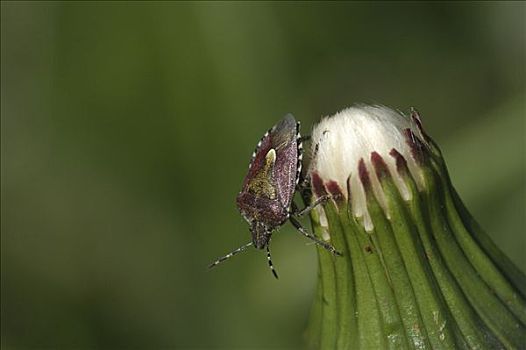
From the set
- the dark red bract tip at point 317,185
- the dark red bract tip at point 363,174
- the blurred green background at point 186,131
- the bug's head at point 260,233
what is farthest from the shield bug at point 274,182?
the blurred green background at point 186,131

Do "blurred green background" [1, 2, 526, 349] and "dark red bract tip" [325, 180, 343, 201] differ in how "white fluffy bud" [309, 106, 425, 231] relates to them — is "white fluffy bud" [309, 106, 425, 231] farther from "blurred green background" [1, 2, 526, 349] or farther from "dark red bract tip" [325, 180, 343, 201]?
"blurred green background" [1, 2, 526, 349]

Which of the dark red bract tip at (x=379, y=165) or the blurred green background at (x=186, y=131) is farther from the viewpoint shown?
the blurred green background at (x=186, y=131)

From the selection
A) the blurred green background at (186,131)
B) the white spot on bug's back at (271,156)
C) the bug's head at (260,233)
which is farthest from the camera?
the blurred green background at (186,131)

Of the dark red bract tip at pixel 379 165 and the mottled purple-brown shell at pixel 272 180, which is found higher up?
the mottled purple-brown shell at pixel 272 180

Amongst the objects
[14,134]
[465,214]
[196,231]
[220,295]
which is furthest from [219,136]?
[465,214]

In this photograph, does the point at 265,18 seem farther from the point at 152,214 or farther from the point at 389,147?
the point at 389,147

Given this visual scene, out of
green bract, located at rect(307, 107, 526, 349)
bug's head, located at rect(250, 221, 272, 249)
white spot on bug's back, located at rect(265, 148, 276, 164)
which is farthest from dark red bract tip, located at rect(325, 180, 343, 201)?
bug's head, located at rect(250, 221, 272, 249)

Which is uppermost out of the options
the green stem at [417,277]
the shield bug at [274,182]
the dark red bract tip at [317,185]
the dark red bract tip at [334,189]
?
the shield bug at [274,182]

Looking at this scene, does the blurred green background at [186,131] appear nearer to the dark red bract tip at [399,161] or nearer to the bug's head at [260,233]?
the bug's head at [260,233]
